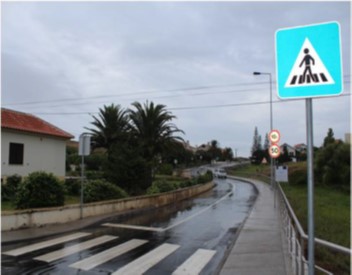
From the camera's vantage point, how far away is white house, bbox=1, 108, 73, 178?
22.7m

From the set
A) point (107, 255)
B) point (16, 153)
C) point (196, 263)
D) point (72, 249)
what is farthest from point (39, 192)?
point (16, 153)

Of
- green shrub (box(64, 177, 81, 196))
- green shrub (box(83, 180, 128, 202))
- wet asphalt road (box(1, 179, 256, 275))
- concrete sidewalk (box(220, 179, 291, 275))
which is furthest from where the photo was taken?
green shrub (box(64, 177, 81, 196))

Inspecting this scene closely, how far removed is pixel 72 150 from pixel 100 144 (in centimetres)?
1996

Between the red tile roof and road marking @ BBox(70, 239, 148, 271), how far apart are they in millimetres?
14583

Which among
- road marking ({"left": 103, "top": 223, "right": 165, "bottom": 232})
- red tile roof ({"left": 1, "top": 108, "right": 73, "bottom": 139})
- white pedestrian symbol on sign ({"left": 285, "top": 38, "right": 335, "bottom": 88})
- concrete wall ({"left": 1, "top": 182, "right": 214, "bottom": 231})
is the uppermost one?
red tile roof ({"left": 1, "top": 108, "right": 73, "bottom": 139})

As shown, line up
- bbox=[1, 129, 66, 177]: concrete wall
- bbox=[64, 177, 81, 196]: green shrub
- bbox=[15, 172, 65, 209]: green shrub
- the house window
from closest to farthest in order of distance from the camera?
bbox=[15, 172, 65, 209]: green shrub
bbox=[64, 177, 81, 196]: green shrub
bbox=[1, 129, 66, 177]: concrete wall
the house window

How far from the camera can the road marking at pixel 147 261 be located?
7.90 metres

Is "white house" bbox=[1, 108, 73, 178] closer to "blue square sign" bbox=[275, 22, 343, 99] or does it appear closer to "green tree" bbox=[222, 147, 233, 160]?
"blue square sign" bbox=[275, 22, 343, 99]

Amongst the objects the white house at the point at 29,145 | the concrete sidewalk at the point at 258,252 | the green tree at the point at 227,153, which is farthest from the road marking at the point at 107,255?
the green tree at the point at 227,153

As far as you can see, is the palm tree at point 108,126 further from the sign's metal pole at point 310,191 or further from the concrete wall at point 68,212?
the sign's metal pole at point 310,191

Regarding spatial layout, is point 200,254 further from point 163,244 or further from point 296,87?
point 296,87

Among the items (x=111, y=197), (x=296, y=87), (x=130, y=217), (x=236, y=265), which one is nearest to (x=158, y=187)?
(x=111, y=197)

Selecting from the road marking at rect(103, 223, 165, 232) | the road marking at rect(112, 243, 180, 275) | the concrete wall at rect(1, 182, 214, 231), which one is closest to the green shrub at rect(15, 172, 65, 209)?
the concrete wall at rect(1, 182, 214, 231)

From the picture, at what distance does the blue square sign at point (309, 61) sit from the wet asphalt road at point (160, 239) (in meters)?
5.39
